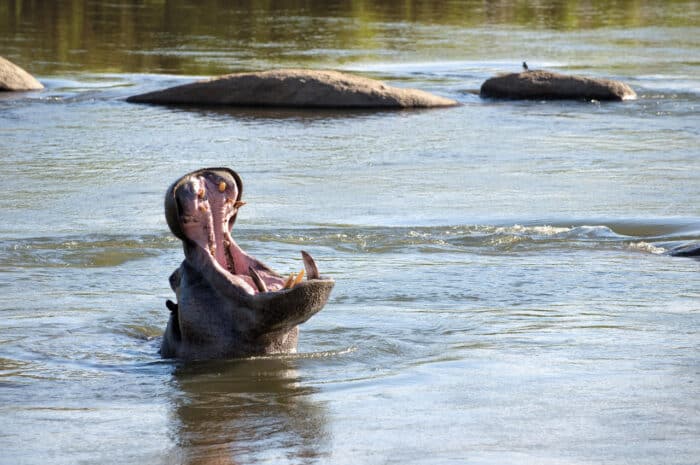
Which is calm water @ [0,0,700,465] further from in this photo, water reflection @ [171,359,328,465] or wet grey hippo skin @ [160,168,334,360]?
wet grey hippo skin @ [160,168,334,360]

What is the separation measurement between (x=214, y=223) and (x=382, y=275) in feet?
9.12

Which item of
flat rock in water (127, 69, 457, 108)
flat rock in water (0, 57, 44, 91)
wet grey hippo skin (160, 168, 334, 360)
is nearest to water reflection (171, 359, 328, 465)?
wet grey hippo skin (160, 168, 334, 360)

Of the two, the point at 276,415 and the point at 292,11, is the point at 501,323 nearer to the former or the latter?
the point at 276,415

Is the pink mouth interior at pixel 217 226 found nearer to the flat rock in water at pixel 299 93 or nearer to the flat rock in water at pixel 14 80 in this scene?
the flat rock in water at pixel 299 93

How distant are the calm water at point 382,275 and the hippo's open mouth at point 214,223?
0.44m

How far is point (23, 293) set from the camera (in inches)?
329

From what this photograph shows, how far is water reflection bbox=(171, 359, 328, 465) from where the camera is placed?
5.11 meters

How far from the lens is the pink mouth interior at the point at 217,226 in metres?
6.09

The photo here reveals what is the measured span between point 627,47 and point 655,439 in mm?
21799

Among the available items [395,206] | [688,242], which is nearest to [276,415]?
[688,242]

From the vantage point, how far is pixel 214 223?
6191 mm

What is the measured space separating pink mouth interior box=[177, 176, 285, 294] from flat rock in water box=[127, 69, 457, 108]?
1203cm

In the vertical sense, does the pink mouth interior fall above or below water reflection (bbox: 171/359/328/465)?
above

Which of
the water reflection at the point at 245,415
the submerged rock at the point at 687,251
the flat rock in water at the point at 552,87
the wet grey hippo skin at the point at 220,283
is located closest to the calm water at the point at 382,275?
the water reflection at the point at 245,415
